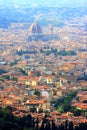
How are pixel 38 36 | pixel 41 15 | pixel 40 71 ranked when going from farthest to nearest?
1. pixel 41 15
2. pixel 38 36
3. pixel 40 71

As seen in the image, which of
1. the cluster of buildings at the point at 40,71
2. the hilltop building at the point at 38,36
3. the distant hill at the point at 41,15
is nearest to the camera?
the cluster of buildings at the point at 40,71

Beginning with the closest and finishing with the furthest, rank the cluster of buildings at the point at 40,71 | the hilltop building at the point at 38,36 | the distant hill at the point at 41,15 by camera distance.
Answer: the cluster of buildings at the point at 40,71, the hilltop building at the point at 38,36, the distant hill at the point at 41,15

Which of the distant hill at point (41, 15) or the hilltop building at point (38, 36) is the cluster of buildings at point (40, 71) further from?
the distant hill at point (41, 15)

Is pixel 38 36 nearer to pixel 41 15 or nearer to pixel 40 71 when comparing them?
pixel 40 71

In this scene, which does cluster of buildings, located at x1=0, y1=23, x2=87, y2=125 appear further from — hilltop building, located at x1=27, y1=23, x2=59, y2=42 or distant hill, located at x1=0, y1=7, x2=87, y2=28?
distant hill, located at x1=0, y1=7, x2=87, y2=28

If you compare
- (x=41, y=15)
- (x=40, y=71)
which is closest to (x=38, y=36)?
(x=40, y=71)

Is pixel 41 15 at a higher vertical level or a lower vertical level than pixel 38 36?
higher

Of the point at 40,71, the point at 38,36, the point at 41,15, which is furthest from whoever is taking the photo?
the point at 41,15

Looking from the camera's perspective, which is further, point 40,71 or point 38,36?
point 38,36

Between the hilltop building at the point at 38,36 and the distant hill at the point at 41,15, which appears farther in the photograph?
the distant hill at the point at 41,15

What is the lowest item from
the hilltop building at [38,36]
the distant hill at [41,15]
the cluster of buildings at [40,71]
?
the cluster of buildings at [40,71]

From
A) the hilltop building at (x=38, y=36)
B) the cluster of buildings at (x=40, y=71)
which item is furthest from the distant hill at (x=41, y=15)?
the cluster of buildings at (x=40, y=71)

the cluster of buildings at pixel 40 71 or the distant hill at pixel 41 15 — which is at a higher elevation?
the distant hill at pixel 41 15

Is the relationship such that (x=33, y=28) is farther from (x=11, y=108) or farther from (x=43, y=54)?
(x=11, y=108)
